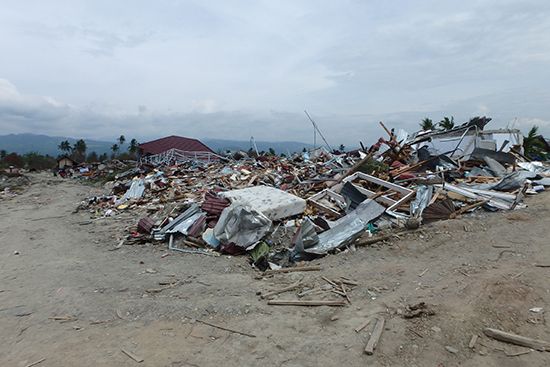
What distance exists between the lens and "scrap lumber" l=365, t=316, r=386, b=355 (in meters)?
2.66

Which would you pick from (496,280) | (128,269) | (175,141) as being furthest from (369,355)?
(175,141)

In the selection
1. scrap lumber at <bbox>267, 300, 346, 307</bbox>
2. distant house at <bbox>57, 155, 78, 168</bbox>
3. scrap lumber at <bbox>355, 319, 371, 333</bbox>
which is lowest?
scrap lumber at <bbox>267, 300, 346, 307</bbox>

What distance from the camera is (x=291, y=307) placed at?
366 centimetres

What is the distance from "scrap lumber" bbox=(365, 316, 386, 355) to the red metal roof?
26360 millimetres

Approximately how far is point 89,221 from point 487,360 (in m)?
10.8

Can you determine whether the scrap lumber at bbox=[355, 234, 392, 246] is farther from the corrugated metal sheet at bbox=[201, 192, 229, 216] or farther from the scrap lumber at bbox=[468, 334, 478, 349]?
the corrugated metal sheet at bbox=[201, 192, 229, 216]

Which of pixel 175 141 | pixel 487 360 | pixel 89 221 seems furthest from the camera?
pixel 175 141

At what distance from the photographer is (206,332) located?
3.19 meters

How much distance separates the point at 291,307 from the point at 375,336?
3.72 feet

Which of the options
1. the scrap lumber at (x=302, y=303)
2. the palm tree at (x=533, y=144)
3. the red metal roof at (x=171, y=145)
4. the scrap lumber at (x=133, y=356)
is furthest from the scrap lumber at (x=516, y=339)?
the red metal roof at (x=171, y=145)

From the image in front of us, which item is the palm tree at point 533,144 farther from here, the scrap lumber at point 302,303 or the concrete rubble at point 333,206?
the scrap lumber at point 302,303

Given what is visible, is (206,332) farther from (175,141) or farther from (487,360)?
(175,141)

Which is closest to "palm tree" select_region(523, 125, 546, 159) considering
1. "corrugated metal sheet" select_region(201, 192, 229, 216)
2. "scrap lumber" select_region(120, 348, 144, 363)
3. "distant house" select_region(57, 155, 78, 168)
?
"corrugated metal sheet" select_region(201, 192, 229, 216)

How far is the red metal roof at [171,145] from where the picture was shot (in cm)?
2700
